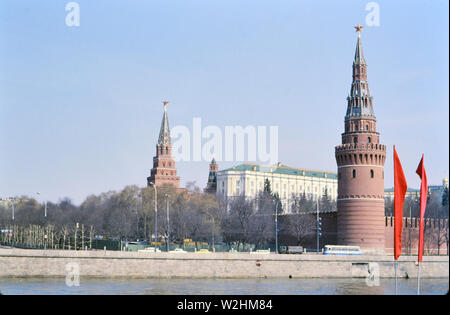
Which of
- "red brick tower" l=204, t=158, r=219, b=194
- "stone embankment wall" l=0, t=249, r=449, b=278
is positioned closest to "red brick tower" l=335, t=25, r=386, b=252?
"stone embankment wall" l=0, t=249, r=449, b=278

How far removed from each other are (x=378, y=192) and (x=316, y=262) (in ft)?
51.1

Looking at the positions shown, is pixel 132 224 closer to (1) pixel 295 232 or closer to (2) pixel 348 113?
(1) pixel 295 232

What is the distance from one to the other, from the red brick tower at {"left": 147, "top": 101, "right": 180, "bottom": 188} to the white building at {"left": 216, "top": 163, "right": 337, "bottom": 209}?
20.1 m

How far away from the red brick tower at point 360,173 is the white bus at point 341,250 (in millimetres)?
3311

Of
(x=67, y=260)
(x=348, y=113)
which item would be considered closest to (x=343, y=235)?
(x=348, y=113)

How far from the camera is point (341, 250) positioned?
63.7m

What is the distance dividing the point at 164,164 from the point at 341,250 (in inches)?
2455

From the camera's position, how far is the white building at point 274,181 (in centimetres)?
14612

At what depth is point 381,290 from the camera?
4688 cm

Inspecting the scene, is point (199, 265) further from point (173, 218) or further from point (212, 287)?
point (173, 218)

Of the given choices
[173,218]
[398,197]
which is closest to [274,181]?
[173,218]

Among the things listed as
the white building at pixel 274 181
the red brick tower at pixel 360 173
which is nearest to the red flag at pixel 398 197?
the red brick tower at pixel 360 173

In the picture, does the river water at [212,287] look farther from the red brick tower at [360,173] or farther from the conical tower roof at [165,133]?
the conical tower roof at [165,133]

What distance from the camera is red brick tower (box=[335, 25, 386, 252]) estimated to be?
68.0 m
